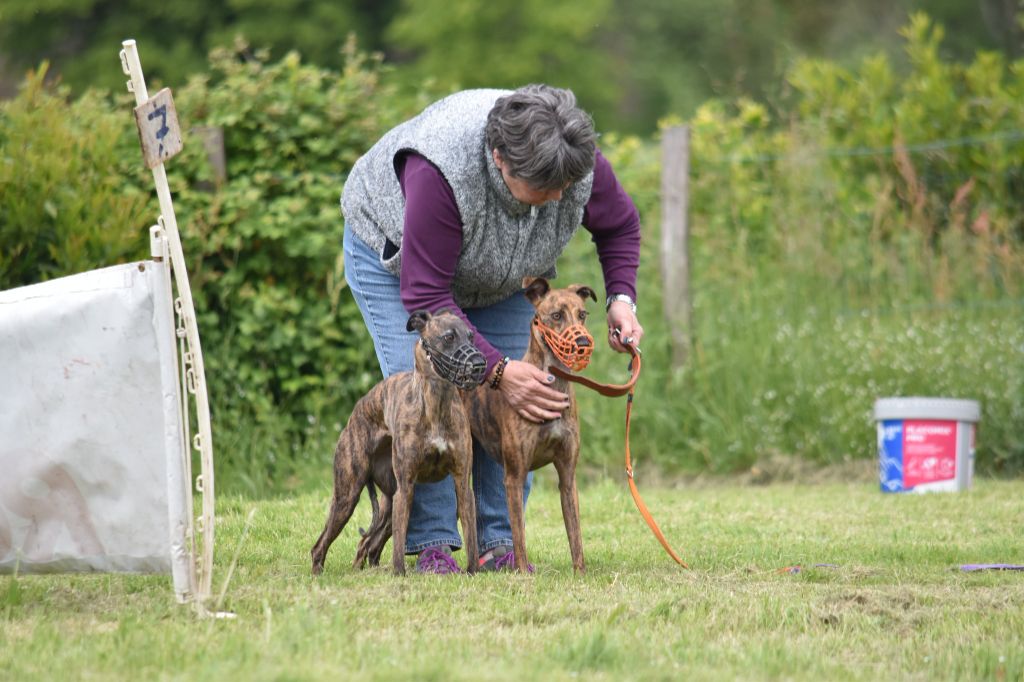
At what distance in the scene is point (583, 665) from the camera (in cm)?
347

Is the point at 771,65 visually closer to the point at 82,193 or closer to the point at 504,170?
the point at 82,193

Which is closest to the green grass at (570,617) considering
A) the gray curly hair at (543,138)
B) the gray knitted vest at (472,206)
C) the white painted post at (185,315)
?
the white painted post at (185,315)

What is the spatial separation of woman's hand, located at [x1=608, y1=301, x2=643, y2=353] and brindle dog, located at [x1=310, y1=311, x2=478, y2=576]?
2.47 ft

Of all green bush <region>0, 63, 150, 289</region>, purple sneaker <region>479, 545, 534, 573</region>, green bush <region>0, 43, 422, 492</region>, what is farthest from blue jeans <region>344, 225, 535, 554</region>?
green bush <region>0, 43, 422, 492</region>

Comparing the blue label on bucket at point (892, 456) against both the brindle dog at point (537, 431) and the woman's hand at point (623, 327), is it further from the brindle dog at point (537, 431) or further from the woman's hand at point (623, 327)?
the brindle dog at point (537, 431)

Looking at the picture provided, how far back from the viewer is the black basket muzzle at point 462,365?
14.8ft

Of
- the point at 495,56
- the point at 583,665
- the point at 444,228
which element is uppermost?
the point at 495,56

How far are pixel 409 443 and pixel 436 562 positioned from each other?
2.13 ft

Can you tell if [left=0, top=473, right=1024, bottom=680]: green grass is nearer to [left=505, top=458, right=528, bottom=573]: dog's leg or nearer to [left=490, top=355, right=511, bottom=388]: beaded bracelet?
[left=505, top=458, right=528, bottom=573]: dog's leg

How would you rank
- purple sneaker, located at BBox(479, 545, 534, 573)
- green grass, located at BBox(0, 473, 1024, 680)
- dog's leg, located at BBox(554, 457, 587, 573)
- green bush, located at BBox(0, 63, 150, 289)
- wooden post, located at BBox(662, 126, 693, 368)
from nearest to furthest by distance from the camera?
green grass, located at BBox(0, 473, 1024, 680) < dog's leg, located at BBox(554, 457, 587, 573) < purple sneaker, located at BBox(479, 545, 534, 573) < green bush, located at BBox(0, 63, 150, 289) < wooden post, located at BBox(662, 126, 693, 368)

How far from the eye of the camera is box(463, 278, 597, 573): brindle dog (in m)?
4.80

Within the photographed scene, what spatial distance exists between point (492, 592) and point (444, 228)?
133 centimetres

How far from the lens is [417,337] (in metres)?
5.05

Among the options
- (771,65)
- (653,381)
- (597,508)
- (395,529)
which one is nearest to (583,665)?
(395,529)
